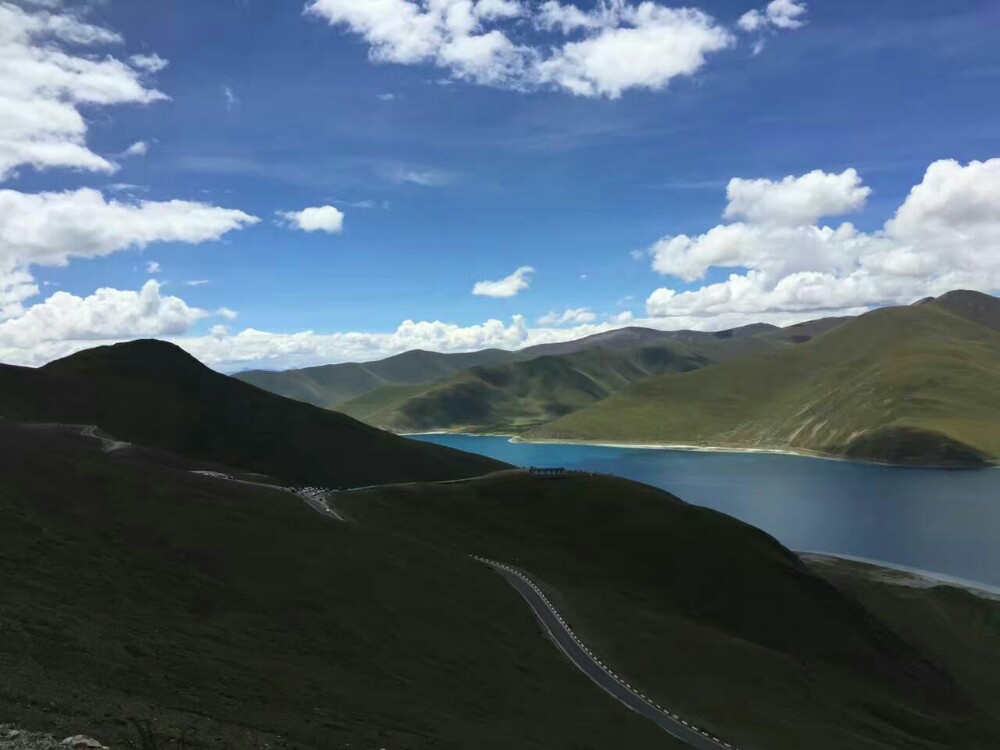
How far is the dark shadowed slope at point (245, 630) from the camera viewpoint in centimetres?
2773

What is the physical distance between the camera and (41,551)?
44.3 meters

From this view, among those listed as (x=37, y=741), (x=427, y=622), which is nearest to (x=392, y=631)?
(x=427, y=622)

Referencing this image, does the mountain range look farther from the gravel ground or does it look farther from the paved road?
the paved road

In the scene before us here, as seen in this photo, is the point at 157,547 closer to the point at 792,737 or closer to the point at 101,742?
the point at 101,742

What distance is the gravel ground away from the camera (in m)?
19.1

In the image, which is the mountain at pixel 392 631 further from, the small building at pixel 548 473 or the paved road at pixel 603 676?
Result: the small building at pixel 548 473

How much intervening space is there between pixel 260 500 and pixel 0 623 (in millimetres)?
45419

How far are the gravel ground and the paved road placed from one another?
39.7 m

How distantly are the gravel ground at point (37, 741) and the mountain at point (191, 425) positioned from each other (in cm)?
15210

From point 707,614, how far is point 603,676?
36566 millimetres

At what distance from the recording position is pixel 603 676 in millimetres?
57938

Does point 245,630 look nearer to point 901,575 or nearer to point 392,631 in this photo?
point 392,631

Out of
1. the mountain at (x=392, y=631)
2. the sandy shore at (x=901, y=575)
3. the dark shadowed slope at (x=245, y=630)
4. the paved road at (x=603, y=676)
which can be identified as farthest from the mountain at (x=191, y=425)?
the paved road at (x=603, y=676)

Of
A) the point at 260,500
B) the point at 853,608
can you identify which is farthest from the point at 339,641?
the point at 853,608
